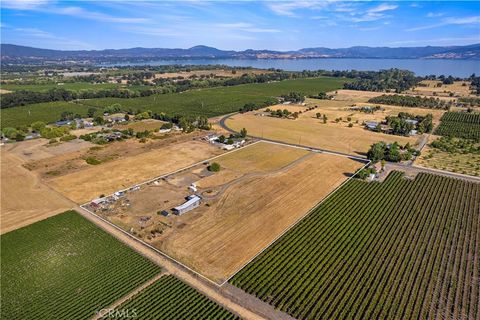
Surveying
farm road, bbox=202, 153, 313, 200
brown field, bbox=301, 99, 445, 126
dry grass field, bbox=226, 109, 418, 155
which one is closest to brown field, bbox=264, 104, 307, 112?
brown field, bbox=301, 99, 445, 126

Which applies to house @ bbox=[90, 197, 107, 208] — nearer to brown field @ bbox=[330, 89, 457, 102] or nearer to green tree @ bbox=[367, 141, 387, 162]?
green tree @ bbox=[367, 141, 387, 162]

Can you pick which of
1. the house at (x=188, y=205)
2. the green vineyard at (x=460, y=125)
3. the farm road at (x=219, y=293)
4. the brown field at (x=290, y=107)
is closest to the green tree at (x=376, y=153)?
the green vineyard at (x=460, y=125)

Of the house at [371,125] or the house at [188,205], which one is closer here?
the house at [188,205]

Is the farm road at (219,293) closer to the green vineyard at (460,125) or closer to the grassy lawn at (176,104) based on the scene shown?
the grassy lawn at (176,104)

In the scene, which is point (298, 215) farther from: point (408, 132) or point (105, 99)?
point (105, 99)

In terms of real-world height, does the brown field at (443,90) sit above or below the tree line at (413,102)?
above

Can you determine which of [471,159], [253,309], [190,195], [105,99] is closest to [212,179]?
[190,195]
